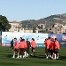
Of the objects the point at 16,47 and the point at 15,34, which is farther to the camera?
the point at 15,34

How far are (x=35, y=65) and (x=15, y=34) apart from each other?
41.2 m

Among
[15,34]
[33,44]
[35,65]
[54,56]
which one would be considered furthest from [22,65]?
[15,34]

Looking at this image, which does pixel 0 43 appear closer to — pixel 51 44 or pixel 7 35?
pixel 7 35

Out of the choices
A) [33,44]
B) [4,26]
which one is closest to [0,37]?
[33,44]

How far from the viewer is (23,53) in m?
29.0

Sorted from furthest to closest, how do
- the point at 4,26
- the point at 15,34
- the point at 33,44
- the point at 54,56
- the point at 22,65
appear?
1. the point at 4,26
2. the point at 15,34
3. the point at 33,44
4. the point at 54,56
5. the point at 22,65

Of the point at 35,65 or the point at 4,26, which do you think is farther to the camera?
the point at 4,26

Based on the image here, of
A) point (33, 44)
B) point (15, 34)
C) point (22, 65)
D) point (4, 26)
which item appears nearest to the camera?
point (22, 65)

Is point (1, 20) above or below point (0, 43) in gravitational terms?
above

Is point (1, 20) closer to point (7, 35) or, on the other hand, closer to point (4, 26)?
point (4, 26)

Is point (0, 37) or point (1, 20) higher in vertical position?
point (1, 20)

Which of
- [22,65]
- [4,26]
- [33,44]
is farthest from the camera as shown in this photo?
[4,26]

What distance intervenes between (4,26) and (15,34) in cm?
7943

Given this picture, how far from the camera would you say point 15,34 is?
2436 inches
